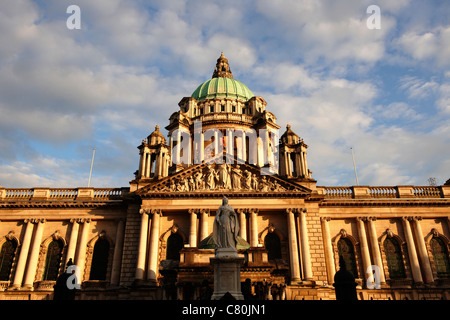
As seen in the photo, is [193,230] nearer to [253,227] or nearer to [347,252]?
[253,227]

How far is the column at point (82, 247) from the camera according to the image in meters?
32.6

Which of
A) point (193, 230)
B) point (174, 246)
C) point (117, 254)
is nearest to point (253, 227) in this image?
point (193, 230)

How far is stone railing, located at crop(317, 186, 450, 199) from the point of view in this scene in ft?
118

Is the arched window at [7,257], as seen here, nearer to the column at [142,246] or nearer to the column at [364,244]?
the column at [142,246]

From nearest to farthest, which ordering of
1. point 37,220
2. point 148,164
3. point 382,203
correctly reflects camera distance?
point 37,220, point 382,203, point 148,164

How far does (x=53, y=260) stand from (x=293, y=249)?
2265 centimetres

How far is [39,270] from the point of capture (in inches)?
1294

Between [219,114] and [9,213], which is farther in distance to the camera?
[219,114]

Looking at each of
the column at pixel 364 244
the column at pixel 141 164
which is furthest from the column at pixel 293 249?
the column at pixel 141 164

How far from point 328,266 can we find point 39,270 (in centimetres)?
2687

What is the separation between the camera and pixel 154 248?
3102cm
